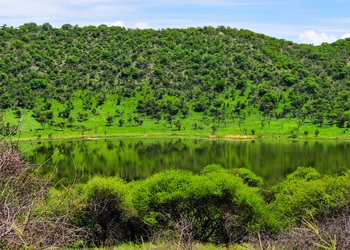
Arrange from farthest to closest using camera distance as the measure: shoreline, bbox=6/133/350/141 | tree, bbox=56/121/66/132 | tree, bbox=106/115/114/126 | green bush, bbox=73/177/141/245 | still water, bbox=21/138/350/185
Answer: tree, bbox=106/115/114/126
tree, bbox=56/121/66/132
shoreline, bbox=6/133/350/141
still water, bbox=21/138/350/185
green bush, bbox=73/177/141/245

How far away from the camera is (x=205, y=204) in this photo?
3431 centimetres

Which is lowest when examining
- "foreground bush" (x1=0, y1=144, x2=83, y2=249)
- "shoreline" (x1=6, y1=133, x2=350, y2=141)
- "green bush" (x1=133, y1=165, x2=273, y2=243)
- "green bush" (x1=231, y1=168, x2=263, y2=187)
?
"shoreline" (x1=6, y1=133, x2=350, y2=141)

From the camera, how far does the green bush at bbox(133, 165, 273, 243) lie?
32.7m

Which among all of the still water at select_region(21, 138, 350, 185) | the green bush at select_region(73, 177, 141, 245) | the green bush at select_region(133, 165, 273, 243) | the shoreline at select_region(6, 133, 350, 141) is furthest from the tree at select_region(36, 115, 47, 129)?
the green bush at select_region(133, 165, 273, 243)

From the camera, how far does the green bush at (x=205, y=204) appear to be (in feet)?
107

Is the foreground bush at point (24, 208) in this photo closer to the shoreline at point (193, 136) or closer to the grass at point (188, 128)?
the shoreline at point (193, 136)

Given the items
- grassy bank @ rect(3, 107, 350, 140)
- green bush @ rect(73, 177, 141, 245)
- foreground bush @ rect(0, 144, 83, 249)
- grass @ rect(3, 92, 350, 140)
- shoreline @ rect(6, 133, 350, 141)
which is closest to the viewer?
foreground bush @ rect(0, 144, 83, 249)

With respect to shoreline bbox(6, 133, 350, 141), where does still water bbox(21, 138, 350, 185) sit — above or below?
above

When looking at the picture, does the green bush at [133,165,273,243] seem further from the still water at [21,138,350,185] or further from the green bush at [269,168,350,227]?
the still water at [21,138,350,185]

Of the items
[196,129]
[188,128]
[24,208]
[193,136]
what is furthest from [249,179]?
[188,128]

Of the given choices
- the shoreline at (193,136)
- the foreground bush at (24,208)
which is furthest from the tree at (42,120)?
the foreground bush at (24,208)

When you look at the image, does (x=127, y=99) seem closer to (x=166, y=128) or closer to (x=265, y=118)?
(x=166, y=128)

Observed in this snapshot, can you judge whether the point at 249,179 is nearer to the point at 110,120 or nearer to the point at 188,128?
the point at 188,128

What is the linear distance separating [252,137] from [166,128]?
37.1 meters
